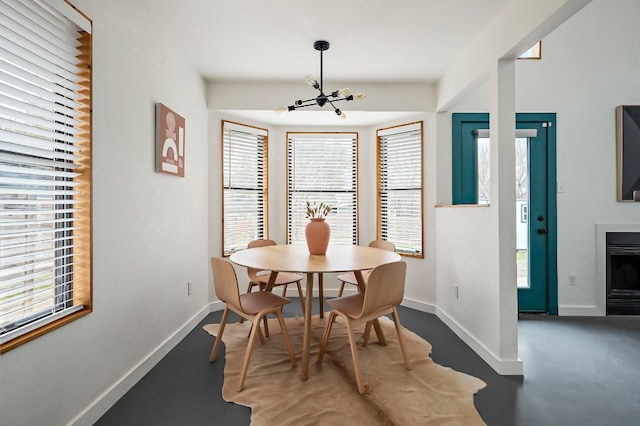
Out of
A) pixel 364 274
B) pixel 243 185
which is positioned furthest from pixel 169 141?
pixel 364 274

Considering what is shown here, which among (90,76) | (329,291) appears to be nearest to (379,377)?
(329,291)

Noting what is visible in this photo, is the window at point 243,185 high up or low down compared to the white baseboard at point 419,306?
up

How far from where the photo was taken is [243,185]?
13.1 feet

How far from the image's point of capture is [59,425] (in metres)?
1.52

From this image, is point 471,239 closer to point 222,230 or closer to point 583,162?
point 583,162

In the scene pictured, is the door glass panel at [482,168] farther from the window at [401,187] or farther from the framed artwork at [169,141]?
the framed artwork at [169,141]

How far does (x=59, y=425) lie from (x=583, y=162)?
4.82m

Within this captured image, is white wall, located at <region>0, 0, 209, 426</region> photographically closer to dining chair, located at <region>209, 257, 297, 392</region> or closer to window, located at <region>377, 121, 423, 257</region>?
dining chair, located at <region>209, 257, 297, 392</region>

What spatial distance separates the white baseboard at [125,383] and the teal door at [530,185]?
312 cm

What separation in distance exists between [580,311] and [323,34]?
152 inches

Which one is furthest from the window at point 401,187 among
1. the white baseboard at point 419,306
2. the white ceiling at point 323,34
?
the white ceiling at point 323,34

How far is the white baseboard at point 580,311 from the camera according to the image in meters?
3.49

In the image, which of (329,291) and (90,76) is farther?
(329,291)

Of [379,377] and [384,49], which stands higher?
[384,49]
